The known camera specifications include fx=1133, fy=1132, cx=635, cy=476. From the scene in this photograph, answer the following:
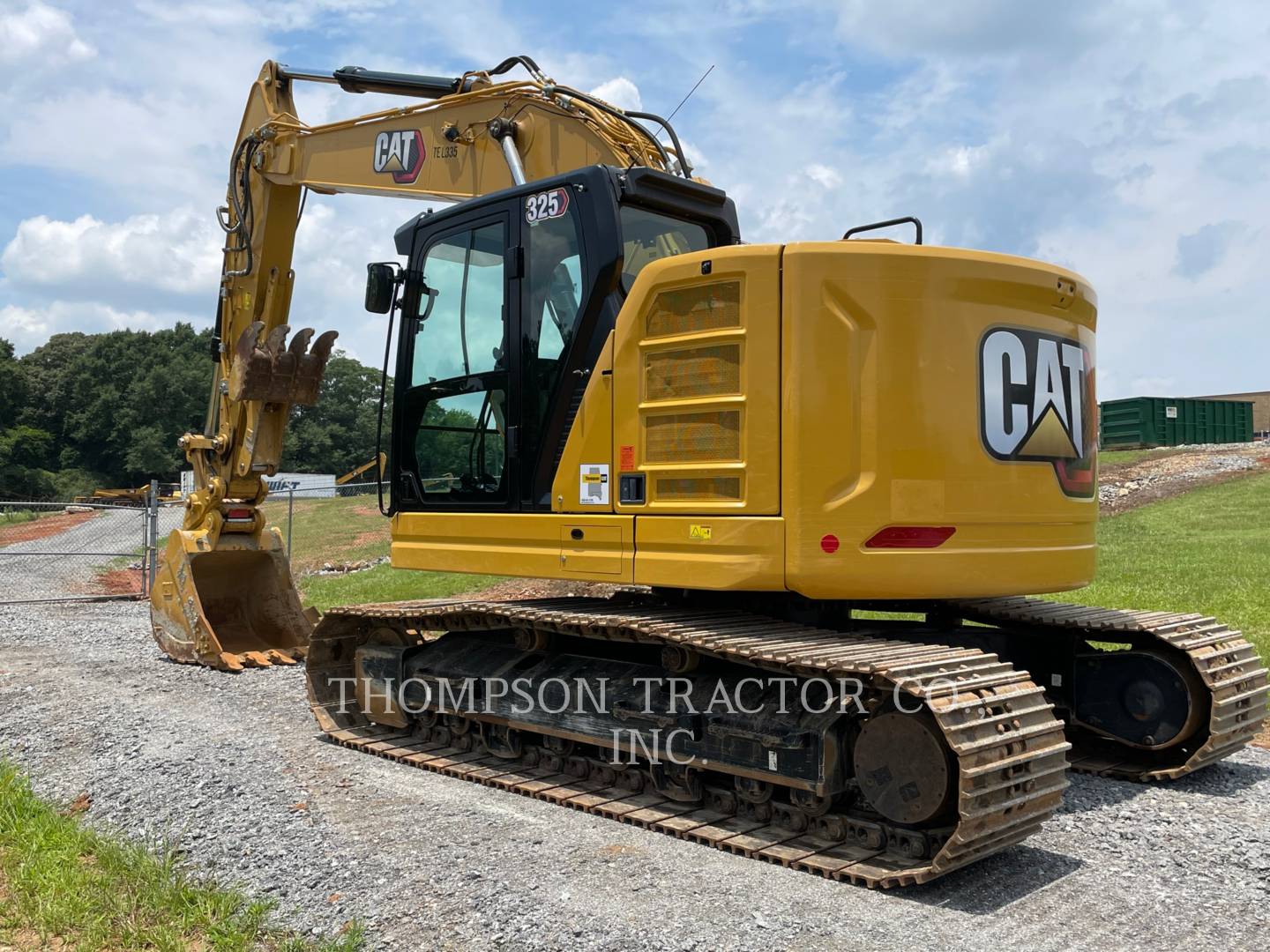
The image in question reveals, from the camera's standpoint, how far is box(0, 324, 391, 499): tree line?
238ft

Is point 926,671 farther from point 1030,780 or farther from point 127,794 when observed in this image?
point 127,794

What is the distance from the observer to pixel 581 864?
4.72 metres

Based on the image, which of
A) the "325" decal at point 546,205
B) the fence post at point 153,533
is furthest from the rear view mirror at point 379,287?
the fence post at point 153,533

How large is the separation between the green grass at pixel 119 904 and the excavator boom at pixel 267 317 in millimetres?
4768

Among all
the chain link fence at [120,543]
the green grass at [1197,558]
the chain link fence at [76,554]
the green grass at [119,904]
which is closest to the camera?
the green grass at [119,904]

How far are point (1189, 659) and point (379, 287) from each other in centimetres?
511

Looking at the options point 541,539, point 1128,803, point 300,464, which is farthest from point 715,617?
point 300,464

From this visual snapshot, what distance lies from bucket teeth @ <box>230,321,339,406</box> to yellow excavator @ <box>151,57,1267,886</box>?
294 cm

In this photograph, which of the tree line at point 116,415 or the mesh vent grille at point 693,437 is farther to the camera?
the tree line at point 116,415

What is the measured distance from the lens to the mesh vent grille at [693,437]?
17.6 feet

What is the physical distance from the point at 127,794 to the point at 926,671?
160 inches

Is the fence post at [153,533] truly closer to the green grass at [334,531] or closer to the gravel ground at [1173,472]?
the green grass at [334,531]

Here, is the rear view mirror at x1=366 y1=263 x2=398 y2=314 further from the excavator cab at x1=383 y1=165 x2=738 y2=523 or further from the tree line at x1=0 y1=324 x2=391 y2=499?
the tree line at x1=0 y1=324 x2=391 y2=499

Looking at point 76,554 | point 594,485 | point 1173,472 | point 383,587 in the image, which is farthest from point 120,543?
point 1173,472
